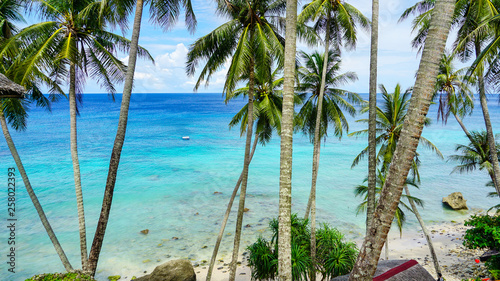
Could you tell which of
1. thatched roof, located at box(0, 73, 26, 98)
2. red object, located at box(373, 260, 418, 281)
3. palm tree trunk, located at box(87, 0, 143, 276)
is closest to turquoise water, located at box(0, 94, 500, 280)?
palm tree trunk, located at box(87, 0, 143, 276)

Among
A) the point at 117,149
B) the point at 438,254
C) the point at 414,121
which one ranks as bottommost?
the point at 438,254

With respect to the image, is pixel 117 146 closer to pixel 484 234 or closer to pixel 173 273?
pixel 173 273

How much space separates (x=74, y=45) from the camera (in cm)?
839

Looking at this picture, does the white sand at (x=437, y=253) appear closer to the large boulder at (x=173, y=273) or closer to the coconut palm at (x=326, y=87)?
the large boulder at (x=173, y=273)

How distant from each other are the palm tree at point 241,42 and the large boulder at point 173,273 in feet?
7.86

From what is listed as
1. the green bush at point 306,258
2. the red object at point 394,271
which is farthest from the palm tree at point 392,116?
the red object at point 394,271

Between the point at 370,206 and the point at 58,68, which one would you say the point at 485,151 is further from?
the point at 58,68

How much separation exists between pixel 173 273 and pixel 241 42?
9.47 m

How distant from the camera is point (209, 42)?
34.5ft

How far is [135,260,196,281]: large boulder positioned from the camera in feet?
37.7

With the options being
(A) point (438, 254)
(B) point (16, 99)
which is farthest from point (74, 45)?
(A) point (438, 254)

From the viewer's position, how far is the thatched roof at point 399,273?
23.5 ft

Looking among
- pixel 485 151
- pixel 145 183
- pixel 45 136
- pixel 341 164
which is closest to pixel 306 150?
pixel 341 164

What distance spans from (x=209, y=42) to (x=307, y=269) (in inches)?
343
